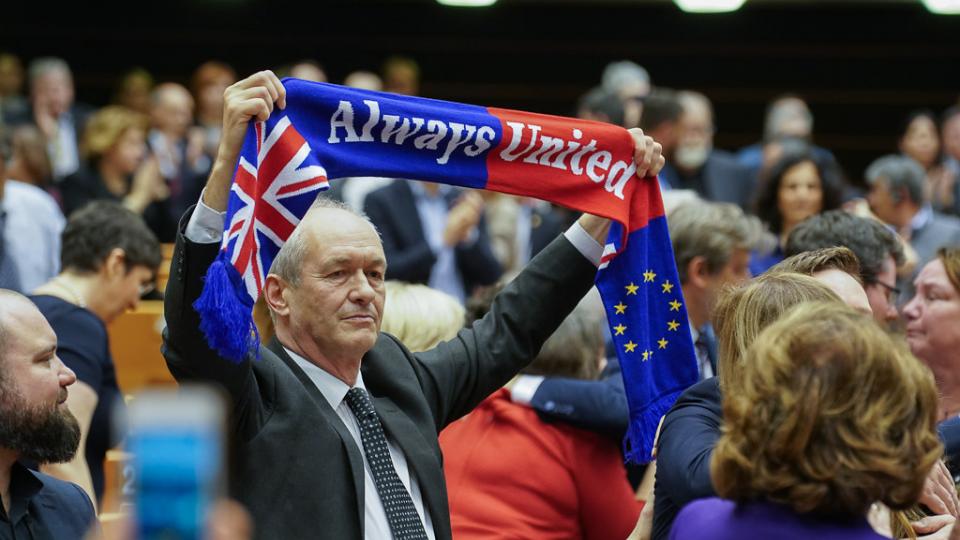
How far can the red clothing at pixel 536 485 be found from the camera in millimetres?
3432

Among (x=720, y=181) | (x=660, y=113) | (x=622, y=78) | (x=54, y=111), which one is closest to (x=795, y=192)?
(x=660, y=113)

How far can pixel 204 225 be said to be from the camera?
2.57 m

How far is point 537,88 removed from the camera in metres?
11.5

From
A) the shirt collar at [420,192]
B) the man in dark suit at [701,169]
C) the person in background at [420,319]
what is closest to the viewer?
the person in background at [420,319]

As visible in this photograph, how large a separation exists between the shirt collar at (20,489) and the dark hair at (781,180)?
11.1 feet

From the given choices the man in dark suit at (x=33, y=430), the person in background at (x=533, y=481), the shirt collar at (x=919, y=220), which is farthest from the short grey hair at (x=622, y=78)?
the man in dark suit at (x=33, y=430)

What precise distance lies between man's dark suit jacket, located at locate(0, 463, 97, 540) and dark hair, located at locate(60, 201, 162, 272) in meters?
1.62

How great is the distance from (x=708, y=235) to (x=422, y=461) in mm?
1596

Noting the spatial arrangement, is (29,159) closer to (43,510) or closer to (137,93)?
(137,93)

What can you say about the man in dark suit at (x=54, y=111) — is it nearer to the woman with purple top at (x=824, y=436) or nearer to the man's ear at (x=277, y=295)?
the man's ear at (x=277, y=295)

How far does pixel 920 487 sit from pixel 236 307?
4.01 feet

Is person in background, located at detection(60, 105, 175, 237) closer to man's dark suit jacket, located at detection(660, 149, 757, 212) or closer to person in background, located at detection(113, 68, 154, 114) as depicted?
person in background, located at detection(113, 68, 154, 114)

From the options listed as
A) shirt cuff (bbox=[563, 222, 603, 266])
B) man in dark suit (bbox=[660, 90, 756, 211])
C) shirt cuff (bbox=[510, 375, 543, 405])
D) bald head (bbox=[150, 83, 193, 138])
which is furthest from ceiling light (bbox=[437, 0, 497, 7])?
shirt cuff (bbox=[563, 222, 603, 266])

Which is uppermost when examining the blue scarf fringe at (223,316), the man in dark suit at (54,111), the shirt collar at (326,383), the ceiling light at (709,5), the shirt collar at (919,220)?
the ceiling light at (709,5)
